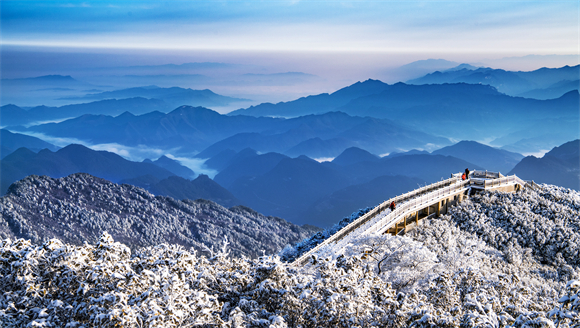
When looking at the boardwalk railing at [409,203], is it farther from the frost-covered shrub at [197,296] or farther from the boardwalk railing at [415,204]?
the frost-covered shrub at [197,296]

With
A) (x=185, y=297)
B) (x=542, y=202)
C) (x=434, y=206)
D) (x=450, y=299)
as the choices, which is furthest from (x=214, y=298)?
(x=542, y=202)

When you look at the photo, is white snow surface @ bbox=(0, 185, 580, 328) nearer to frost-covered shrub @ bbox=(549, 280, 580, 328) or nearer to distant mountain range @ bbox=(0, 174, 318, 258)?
frost-covered shrub @ bbox=(549, 280, 580, 328)

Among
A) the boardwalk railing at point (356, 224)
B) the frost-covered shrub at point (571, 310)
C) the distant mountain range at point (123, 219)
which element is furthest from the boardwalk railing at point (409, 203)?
the distant mountain range at point (123, 219)

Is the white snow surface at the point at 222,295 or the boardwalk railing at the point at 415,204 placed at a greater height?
the white snow surface at the point at 222,295

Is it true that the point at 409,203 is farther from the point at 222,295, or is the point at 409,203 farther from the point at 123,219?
the point at 123,219

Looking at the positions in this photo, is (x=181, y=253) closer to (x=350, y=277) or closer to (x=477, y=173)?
(x=350, y=277)

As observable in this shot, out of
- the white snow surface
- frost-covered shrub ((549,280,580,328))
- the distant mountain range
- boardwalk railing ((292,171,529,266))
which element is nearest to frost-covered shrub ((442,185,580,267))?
boardwalk railing ((292,171,529,266))
